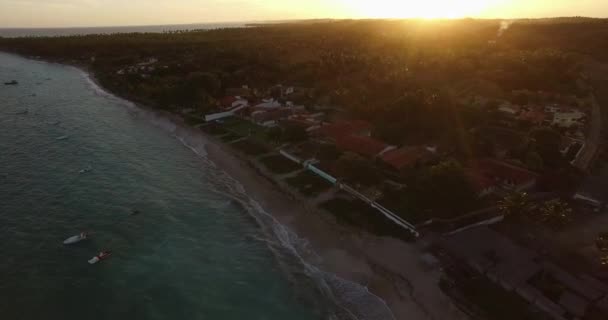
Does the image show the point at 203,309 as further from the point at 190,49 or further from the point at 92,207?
the point at 190,49

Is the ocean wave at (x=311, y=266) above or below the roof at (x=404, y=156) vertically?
below

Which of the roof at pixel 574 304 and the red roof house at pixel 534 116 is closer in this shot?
the roof at pixel 574 304

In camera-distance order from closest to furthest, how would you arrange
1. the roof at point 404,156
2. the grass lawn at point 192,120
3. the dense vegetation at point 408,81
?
the roof at point 404,156 < the dense vegetation at point 408,81 < the grass lawn at point 192,120

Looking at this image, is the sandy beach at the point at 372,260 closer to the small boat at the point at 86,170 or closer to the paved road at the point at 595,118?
the small boat at the point at 86,170

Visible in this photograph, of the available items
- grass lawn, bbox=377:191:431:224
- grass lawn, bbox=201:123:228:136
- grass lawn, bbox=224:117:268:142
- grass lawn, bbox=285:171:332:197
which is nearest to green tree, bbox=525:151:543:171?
grass lawn, bbox=377:191:431:224

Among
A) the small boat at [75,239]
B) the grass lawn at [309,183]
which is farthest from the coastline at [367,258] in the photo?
the small boat at [75,239]

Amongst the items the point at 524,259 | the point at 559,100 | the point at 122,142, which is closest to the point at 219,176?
the point at 122,142
